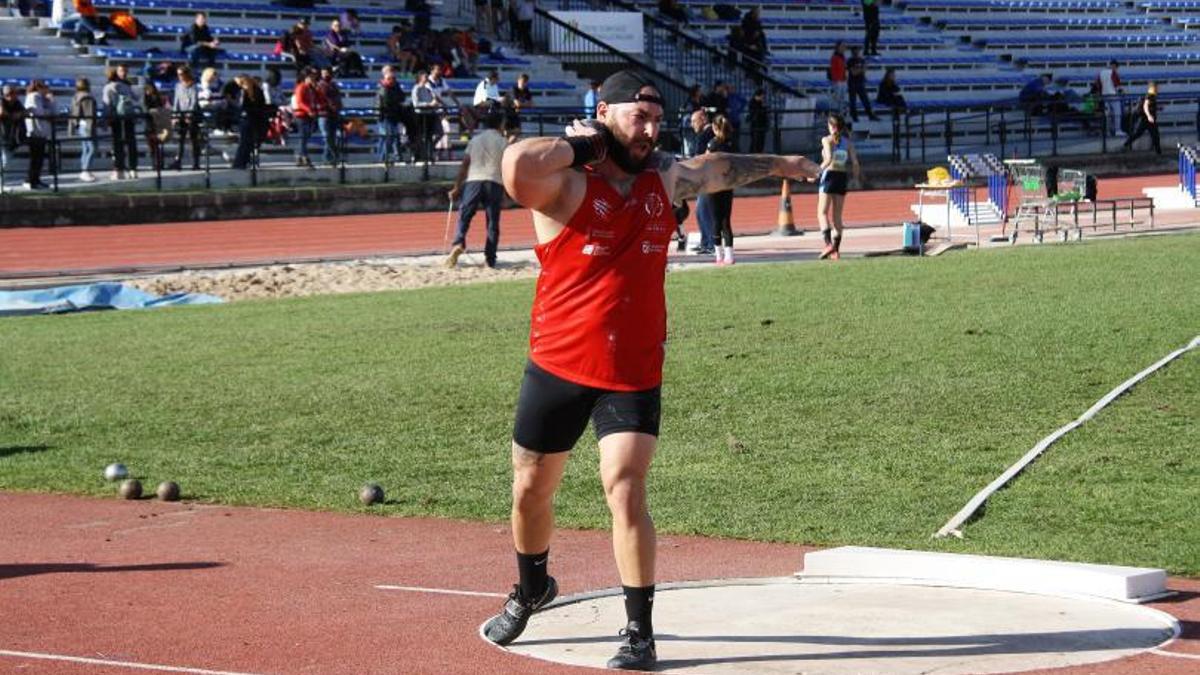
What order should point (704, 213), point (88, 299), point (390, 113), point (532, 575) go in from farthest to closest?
point (390, 113)
point (704, 213)
point (88, 299)
point (532, 575)

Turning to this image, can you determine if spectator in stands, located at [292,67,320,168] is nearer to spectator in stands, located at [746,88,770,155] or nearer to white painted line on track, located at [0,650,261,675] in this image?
spectator in stands, located at [746,88,770,155]

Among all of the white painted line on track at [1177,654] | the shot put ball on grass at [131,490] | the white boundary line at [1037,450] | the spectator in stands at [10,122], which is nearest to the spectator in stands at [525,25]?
the spectator in stands at [10,122]

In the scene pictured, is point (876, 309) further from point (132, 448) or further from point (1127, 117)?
point (1127, 117)

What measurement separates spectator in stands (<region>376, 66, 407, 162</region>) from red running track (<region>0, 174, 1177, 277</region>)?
2.13 metres

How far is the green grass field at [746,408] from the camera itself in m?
10.4

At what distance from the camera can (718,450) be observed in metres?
12.3

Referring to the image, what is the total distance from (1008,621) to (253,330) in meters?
12.6

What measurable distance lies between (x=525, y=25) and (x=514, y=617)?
129 feet

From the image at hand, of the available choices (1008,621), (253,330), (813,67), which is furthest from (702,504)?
(813,67)

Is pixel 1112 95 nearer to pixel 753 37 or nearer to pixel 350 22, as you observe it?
pixel 753 37

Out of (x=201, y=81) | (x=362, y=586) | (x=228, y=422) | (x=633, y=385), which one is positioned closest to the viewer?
(x=633, y=385)

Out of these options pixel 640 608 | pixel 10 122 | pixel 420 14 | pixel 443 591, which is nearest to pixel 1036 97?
pixel 420 14

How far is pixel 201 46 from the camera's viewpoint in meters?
38.0

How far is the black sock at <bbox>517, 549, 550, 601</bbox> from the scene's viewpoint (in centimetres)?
742
